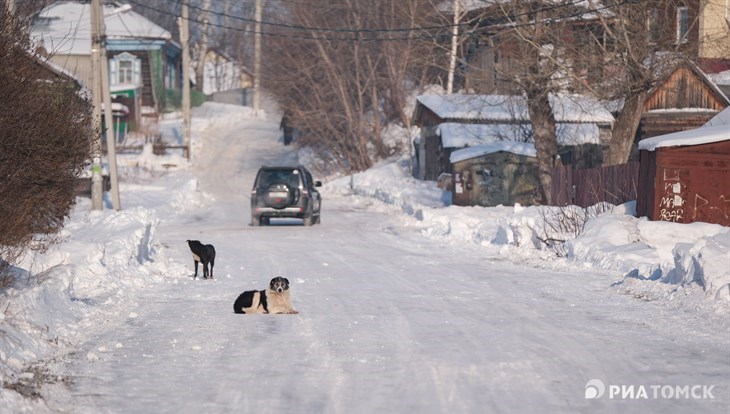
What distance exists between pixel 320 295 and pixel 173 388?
678 centimetres

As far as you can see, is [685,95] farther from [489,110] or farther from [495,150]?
[489,110]

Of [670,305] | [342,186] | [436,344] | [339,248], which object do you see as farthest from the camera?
[342,186]

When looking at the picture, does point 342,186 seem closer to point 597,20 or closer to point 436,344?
point 597,20

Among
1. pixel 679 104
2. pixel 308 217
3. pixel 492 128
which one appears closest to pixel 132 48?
pixel 492 128

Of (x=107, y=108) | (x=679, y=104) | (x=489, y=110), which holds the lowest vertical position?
(x=107, y=108)

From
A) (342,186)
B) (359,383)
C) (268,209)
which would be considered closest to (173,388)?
(359,383)

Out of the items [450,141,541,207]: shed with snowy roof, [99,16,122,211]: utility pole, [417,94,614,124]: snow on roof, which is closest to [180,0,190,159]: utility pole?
[417,94,614,124]: snow on roof

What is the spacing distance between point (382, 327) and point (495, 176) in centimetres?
2702

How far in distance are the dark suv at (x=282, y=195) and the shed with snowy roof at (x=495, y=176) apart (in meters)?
8.26

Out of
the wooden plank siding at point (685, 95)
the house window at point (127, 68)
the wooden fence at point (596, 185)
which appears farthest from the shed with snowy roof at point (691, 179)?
the house window at point (127, 68)

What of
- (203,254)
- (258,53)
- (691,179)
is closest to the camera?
(203,254)

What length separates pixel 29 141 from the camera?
1143 cm

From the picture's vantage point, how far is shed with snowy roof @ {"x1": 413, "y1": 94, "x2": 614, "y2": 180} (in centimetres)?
4566

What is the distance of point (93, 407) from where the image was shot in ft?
26.3
